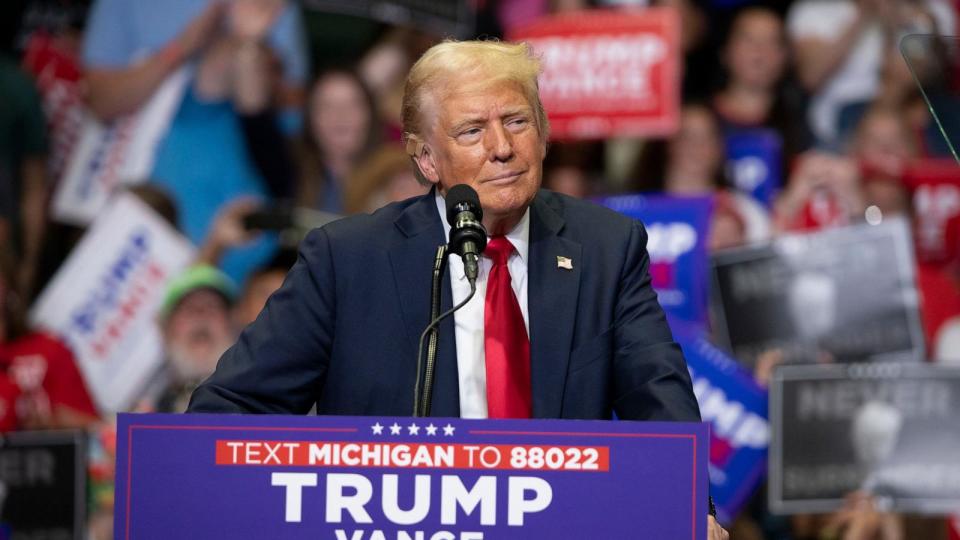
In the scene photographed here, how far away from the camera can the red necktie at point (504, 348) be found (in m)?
2.47

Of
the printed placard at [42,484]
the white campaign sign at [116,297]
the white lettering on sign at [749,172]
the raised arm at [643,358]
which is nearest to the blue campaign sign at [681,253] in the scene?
the white lettering on sign at [749,172]

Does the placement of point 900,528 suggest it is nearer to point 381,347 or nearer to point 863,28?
point 863,28

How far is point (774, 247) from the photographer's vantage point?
588cm

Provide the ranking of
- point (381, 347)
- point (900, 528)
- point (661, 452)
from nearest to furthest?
1. point (661, 452)
2. point (381, 347)
3. point (900, 528)

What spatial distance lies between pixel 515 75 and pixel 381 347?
565 mm

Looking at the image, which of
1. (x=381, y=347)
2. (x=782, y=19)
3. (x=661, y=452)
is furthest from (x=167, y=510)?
(x=782, y=19)

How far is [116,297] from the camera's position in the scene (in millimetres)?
6551

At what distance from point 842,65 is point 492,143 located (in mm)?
3871

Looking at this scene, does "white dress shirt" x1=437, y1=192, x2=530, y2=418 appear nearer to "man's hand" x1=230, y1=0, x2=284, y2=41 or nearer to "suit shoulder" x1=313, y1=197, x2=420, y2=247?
"suit shoulder" x1=313, y1=197, x2=420, y2=247

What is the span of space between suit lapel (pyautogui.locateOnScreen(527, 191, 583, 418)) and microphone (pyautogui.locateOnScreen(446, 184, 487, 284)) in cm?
25

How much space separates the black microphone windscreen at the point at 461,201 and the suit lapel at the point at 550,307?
0.26 meters

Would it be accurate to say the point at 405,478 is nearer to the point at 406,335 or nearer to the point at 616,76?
the point at 406,335

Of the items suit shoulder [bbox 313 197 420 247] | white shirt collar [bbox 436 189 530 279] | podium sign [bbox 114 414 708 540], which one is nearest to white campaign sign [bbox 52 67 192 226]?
suit shoulder [bbox 313 197 420 247]

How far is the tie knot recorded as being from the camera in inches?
102
